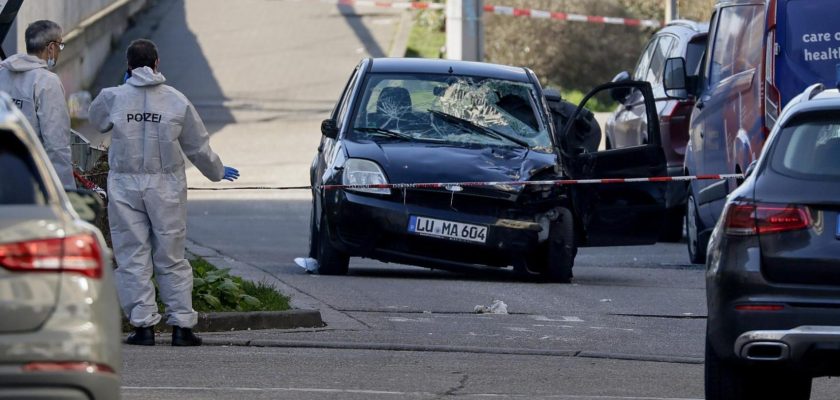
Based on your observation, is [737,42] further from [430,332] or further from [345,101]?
[430,332]

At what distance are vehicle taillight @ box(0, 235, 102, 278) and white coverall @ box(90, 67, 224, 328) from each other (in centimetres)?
421

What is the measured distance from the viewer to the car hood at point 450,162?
13156 mm

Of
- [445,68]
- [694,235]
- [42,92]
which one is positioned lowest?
[694,235]

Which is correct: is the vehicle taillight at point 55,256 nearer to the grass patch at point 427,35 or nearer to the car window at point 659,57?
the car window at point 659,57

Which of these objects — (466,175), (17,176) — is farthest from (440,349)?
(17,176)

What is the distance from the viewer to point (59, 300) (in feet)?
18.0

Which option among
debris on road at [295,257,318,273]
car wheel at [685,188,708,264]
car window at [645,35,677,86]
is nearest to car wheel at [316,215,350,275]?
debris on road at [295,257,318,273]

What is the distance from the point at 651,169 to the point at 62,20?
40.9ft

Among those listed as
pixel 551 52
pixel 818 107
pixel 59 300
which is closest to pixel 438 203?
pixel 818 107

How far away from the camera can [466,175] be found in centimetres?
1317

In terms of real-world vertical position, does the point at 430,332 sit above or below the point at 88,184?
below

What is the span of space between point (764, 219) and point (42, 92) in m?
4.69

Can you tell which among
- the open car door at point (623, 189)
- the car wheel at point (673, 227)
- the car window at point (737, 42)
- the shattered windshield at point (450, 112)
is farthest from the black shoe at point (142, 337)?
the car wheel at point (673, 227)

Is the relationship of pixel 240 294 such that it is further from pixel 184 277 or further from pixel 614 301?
pixel 614 301
